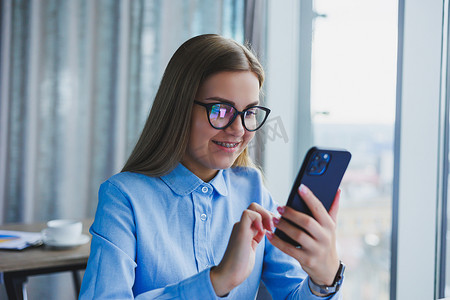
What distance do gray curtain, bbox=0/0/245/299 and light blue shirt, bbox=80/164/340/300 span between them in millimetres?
1796

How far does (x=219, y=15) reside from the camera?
2721mm

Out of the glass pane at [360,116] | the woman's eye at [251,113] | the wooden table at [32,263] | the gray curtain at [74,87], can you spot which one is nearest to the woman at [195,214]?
the woman's eye at [251,113]

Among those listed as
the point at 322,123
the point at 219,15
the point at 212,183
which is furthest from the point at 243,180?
the point at 219,15

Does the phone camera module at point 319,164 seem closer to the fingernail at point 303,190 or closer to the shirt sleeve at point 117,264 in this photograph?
the fingernail at point 303,190

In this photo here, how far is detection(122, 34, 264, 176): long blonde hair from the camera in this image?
905 millimetres

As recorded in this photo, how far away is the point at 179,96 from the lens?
916mm

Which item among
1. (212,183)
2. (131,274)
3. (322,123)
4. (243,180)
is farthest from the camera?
(322,123)

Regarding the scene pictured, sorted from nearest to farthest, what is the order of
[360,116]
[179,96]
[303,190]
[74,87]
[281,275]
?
[303,190], [179,96], [281,275], [360,116], [74,87]

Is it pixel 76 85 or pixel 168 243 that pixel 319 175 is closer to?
pixel 168 243

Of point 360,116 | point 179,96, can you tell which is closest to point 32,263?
point 179,96

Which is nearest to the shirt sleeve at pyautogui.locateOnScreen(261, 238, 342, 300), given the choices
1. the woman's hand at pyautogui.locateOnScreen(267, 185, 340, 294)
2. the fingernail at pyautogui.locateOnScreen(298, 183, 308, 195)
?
the woman's hand at pyautogui.locateOnScreen(267, 185, 340, 294)

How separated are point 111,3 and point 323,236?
2.44m

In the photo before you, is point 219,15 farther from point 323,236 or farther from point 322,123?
point 323,236

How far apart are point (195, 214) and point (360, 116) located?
4.25 feet
